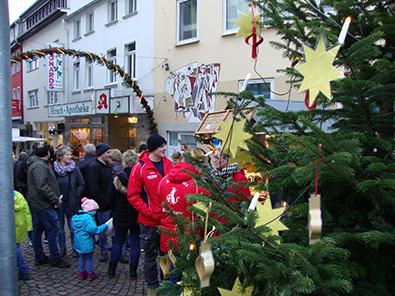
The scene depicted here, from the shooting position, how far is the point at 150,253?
12.4 feet

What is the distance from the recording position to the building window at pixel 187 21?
1022 cm

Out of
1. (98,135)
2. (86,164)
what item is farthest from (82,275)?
(98,135)

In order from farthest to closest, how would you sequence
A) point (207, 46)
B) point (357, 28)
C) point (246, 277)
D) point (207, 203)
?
point (207, 46) → point (357, 28) → point (207, 203) → point (246, 277)

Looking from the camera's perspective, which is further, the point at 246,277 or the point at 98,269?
the point at 98,269

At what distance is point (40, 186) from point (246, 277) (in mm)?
4123

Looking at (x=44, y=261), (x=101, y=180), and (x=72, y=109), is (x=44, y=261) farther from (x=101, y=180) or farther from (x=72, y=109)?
(x=72, y=109)

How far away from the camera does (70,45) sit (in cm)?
1766

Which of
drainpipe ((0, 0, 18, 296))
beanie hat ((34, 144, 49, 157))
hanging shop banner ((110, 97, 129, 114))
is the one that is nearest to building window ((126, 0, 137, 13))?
hanging shop banner ((110, 97, 129, 114))

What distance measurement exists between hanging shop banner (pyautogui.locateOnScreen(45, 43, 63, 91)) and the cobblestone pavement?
14.5 meters

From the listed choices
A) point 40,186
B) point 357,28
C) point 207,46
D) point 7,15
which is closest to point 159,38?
point 207,46

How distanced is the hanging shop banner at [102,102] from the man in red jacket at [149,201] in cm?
964

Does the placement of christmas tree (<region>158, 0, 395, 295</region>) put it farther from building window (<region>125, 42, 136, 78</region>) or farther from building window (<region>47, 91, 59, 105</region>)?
building window (<region>47, 91, 59, 105</region>)

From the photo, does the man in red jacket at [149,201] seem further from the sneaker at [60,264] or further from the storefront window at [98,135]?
the storefront window at [98,135]

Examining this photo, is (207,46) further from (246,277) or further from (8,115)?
(246,277)
